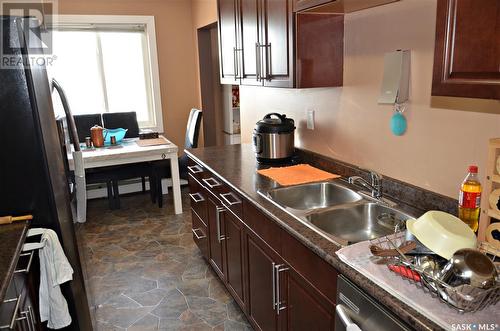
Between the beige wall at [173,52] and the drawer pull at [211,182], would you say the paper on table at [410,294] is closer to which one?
the drawer pull at [211,182]

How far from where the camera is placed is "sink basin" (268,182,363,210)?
1983mm

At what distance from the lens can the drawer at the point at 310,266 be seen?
4.32 feet

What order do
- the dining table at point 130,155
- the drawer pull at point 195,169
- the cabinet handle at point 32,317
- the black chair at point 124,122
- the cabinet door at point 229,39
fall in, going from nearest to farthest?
1. the cabinet handle at point 32,317
2. the cabinet door at point 229,39
3. the drawer pull at point 195,169
4. the dining table at point 130,155
5. the black chair at point 124,122

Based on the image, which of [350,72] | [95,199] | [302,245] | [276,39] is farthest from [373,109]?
[95,199]

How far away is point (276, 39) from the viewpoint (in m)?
2.16

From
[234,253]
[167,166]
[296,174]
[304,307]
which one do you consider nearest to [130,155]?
[167,166]

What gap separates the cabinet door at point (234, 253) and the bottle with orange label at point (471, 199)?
1106 mm

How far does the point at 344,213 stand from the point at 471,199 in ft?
1.77

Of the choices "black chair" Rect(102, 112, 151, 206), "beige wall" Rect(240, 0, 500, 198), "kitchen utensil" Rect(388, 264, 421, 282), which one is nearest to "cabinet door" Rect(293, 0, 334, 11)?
"beige wall" Rect(240, 0, 500, 198)

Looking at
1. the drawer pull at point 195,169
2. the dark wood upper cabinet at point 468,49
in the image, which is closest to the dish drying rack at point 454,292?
the dark wood upper cabinet at point 468,49

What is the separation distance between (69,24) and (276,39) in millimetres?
3301

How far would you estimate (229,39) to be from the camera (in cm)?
281

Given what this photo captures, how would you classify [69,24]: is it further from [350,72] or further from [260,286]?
[260,286]

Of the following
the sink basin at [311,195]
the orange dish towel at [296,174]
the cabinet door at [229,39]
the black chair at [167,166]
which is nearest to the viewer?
the sink basin at [311,195]
